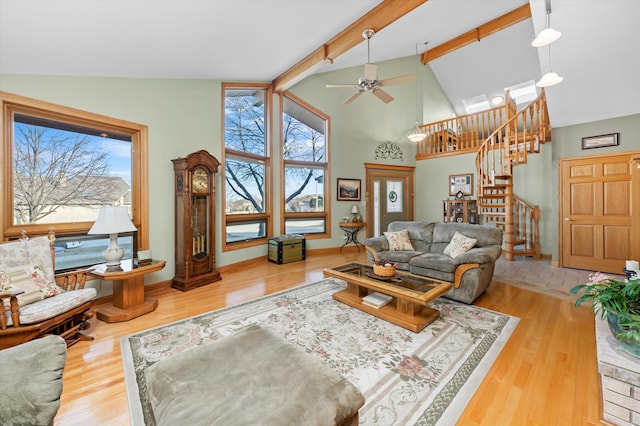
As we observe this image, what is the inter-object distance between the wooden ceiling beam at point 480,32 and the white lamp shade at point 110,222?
8.06m

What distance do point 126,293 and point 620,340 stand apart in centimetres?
411

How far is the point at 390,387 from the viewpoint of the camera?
1769 mm

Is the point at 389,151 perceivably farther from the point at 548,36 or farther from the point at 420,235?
the point at 548,36

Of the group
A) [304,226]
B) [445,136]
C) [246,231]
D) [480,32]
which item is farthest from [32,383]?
[480,32]

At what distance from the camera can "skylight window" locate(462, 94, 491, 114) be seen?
8.45m

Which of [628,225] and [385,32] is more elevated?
[385,32]

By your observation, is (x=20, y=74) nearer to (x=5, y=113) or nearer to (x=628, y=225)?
(x=5, y=113)

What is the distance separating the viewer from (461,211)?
6.66m

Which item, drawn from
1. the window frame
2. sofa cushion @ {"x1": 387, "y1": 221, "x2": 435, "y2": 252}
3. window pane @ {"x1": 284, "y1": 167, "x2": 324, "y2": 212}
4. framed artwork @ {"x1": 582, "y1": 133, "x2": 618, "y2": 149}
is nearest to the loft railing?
framed artwork @ {"x1": 582, "y1": 133, "x2": 618, "y2": 149}

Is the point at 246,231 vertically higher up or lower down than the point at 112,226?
lower down

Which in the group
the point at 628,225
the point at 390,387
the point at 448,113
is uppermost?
the point at 448,113

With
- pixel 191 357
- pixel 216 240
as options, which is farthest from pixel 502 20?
pixel 191 357

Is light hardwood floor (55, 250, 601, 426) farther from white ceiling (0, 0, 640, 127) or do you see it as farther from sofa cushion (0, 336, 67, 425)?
white ceiling (0, 0, 640, 127)

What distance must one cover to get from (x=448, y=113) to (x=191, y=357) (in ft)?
33.1
